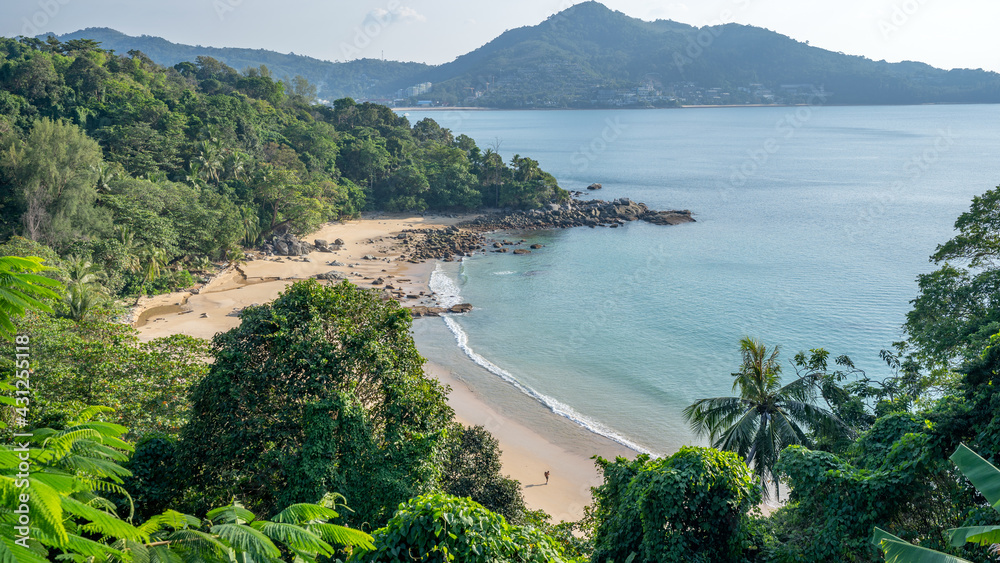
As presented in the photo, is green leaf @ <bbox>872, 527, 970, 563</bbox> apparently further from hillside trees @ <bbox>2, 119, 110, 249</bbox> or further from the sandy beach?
hillside trees @ <bbox>2, 119, 110, 249</bbox>

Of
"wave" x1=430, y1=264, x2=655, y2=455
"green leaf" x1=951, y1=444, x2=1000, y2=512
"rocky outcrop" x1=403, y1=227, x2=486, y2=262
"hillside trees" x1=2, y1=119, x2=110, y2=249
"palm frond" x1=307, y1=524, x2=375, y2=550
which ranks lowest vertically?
"wave" x1=430, y1=264, x2=655, y2=455

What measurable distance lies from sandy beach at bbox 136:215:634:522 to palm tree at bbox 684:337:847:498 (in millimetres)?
3811

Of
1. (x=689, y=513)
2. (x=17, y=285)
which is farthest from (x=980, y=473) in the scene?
(x=17, y=285)

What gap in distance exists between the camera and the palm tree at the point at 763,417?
14719 mm

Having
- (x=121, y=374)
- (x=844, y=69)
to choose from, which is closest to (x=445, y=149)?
(x=121, y=374)

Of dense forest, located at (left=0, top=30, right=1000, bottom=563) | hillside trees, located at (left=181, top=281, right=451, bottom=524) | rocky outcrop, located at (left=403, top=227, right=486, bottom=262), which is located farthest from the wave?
hillside trees, located at (left=181, top=281, right=451, bottom=524)

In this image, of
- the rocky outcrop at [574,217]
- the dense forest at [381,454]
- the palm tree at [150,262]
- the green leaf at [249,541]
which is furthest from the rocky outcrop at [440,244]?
the green leaf at [249,541]

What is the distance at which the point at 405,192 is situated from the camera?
65.8 metres

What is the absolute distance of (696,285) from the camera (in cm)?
4275

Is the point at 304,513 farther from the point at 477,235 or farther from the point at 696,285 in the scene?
the point at 477,235

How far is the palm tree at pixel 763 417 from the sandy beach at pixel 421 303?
3811 millimetres

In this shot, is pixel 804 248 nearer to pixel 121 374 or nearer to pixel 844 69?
pixel 121 374

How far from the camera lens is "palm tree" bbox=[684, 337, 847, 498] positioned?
14.7 metres

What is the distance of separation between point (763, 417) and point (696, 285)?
28450 millimetres
